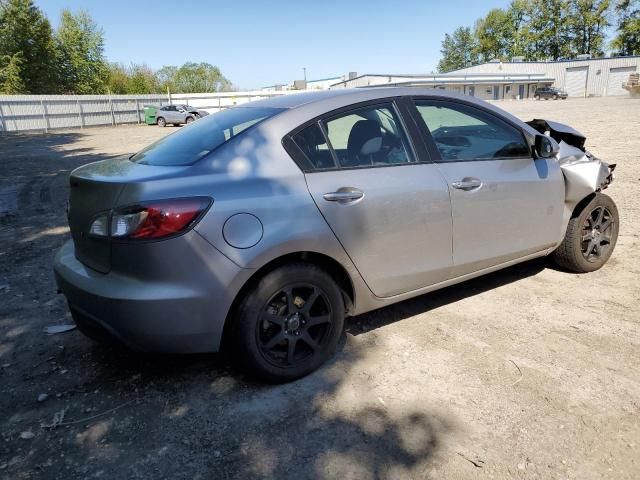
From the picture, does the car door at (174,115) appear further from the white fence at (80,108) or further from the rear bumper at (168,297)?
the rear bumper at (168,297)

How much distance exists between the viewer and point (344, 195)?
2766 mm

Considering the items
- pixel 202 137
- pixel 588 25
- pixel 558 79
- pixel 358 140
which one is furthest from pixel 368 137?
pixel 588 25

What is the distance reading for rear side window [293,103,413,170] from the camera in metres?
2.82

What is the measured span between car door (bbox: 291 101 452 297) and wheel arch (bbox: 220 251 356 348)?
11 centimetres

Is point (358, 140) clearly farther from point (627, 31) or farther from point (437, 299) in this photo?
point (627, 31)

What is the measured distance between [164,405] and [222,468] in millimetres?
621

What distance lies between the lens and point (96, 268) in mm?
2604

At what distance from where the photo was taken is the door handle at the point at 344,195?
273cm

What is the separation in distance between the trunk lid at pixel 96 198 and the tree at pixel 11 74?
42514 millimetres

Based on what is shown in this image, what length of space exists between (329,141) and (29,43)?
4572 cm

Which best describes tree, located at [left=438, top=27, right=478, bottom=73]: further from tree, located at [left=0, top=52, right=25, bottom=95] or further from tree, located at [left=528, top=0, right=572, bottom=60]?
tree, located at [left=0, top=52, right=25, bottom=95]

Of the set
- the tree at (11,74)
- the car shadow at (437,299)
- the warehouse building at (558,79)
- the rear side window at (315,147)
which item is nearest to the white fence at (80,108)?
the tree at (11,74)

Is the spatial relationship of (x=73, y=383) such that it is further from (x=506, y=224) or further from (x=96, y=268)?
(x=506, y=224)

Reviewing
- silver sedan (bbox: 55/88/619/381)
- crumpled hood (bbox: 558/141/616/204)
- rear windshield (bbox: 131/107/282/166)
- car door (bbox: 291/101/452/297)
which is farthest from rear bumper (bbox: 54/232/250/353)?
crumpled hood (bbox: 558/141/616/204)
